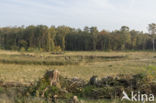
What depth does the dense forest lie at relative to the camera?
6519 cm

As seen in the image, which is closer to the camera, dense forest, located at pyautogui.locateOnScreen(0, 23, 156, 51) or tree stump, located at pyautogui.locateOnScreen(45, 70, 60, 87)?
tree stump, located at pyautogui.locateOnScreen(45, 70, 60, 87)

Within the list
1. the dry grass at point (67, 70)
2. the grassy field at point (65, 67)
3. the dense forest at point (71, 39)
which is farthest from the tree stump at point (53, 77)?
the dense forest at point (71, 39)

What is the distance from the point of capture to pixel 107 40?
2808 inches

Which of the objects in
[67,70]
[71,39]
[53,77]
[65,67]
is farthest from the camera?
[71,39]

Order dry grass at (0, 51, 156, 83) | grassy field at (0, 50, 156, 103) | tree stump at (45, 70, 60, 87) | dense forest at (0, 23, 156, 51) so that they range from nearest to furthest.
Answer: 1. tree stump at (45, 70, 60, 87)
2. dry grass at (0, 51, 156, 83)
3. grassy field at (0, 50, 156, 103)
4. dense forest at (0, 23, 156, 51)

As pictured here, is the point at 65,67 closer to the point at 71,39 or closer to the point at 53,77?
the point at 53,77

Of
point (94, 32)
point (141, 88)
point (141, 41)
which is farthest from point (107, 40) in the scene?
point (141, 88)

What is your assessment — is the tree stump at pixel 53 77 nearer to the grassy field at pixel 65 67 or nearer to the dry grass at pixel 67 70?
the grassy field at pixel 65 67

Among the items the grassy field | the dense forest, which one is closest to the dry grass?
the grassy field

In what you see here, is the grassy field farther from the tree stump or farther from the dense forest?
the dense forest

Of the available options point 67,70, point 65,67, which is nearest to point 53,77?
point 67,70

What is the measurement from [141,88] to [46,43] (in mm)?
60685

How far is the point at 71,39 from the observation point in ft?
258

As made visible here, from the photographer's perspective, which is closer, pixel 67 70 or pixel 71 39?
pixel 67 70
